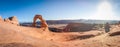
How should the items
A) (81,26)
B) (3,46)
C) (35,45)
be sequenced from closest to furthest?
(3,46)
(35,45)
(81,26)

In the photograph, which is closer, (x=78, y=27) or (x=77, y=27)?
(x=78, y=27)

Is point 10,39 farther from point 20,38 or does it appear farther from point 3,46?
point 3,46

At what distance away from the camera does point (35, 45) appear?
15602mm

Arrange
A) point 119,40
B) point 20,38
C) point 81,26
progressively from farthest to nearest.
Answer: point 81,26, point 20,38, point 119,40

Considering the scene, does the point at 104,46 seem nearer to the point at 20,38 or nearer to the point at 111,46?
the point at 111,46

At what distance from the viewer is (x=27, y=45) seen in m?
15.2

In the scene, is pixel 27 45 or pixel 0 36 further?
pixel 0 36

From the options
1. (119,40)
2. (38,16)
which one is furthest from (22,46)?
(38,16)

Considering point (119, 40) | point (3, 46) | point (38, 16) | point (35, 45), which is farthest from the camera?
point (38, 16)

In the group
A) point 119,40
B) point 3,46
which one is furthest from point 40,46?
point 119,40

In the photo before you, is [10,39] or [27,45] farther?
[10,39]

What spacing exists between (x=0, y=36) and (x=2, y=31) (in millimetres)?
1593

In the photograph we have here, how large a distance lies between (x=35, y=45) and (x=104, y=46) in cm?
645

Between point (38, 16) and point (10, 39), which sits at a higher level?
point (38, 16)
